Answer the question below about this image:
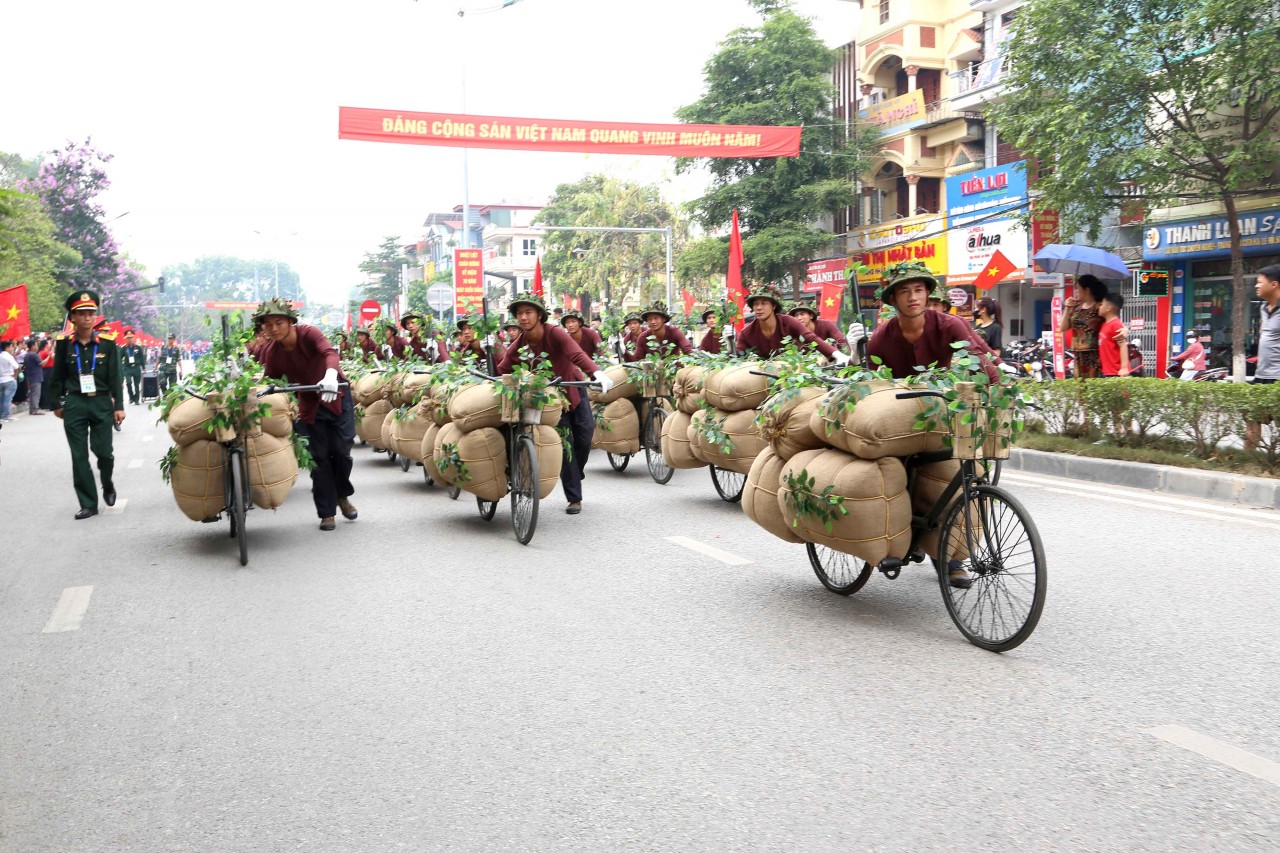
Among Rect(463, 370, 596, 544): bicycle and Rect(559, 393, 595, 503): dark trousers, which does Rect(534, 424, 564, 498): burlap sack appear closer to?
Rect(463, 370, 596, 544): bicycle

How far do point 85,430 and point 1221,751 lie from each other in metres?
9.34

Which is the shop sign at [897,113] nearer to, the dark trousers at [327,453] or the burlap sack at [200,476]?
the dark trousers at [327,453]

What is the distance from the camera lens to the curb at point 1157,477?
9070 mm

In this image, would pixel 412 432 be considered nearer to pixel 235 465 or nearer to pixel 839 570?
pixel 235 465

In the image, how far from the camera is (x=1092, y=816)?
133 inches

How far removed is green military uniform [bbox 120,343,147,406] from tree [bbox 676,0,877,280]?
1837 centimetres

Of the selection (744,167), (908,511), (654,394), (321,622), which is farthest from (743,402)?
(744,167)

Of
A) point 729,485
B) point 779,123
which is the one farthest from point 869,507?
point 779,123

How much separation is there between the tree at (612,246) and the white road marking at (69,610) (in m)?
44.3

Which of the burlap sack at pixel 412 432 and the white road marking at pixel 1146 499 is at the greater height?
the burlap sack at pixel 412 432

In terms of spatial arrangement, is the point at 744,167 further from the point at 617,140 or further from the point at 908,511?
the point at 908,511

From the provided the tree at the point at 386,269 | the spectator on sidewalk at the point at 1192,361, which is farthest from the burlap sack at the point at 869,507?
the tree at the point at 386,269

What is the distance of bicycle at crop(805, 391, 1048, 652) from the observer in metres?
4.92

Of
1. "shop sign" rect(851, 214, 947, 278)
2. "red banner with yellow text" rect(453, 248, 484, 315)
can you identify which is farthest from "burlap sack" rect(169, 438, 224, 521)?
"red banner with yellow text" rect(453, 248, 484, 315)
